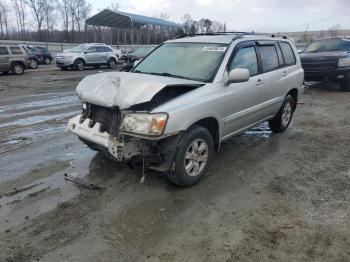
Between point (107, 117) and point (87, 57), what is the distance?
21.0 meters

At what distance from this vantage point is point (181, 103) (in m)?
4.34

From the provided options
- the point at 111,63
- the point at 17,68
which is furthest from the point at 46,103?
the point at 111,63

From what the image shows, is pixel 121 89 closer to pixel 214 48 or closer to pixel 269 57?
pixel 214 48

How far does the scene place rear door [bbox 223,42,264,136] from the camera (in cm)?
518

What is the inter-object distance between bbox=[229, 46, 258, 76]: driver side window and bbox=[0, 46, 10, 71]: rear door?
696 inches

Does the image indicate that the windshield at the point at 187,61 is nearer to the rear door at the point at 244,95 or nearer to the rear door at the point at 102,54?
the rear door at the point at 244,95

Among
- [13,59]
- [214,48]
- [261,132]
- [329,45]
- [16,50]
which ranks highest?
[329,45]

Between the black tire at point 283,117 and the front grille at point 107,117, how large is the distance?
3611 mm

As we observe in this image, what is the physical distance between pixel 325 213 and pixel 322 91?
1038 cm

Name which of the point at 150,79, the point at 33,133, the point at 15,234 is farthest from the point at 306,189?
the point at 33,133

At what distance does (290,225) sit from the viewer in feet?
12.4

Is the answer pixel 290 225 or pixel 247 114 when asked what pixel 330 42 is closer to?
pixel 247 114

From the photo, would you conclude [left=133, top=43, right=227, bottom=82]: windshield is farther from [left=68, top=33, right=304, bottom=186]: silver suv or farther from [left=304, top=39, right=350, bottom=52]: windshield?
[left=304, top=39, right=350, bottom=52]: windshield

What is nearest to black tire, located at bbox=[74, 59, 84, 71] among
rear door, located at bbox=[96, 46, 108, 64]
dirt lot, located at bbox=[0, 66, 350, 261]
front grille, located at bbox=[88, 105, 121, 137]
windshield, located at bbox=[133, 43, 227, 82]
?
rear door, located at bbox=[96, 46, 108, 64]
